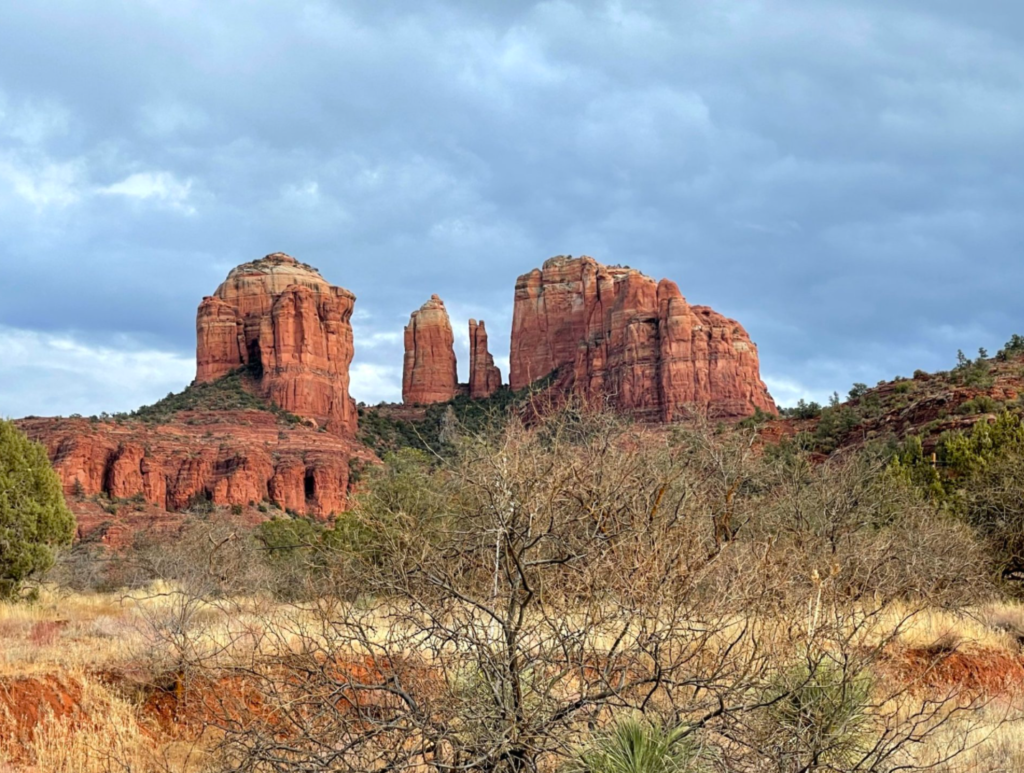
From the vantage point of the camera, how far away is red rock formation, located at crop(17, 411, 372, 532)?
2677 inches

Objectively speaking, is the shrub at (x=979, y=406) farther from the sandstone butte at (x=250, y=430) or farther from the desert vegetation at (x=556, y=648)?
the sandstone butte at (x=250, y=430)

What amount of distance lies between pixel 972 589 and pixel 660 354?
252ft

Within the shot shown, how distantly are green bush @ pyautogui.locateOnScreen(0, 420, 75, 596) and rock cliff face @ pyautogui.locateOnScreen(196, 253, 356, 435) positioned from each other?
70590 mm

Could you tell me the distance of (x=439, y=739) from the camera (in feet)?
16.0

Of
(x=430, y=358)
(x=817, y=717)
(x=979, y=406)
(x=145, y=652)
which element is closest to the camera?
(x=817, y=717)

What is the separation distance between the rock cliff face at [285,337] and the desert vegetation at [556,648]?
248 ft

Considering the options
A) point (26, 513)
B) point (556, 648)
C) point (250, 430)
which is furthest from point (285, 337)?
point (556, 648)

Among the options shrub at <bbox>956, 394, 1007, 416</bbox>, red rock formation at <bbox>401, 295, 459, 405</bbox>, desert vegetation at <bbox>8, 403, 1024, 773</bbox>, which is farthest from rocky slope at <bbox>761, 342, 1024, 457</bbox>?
red rock formation at <bbox>401, 295, 459, 405</bbox>

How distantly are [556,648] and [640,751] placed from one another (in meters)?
0.74

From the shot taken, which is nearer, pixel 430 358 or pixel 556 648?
pixel 556 648

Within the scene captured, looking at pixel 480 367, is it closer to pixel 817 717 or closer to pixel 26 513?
pixel 26 513

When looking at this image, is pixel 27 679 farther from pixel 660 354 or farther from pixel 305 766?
pixel 660 354

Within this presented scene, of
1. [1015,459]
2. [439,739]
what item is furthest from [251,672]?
[1015,459]

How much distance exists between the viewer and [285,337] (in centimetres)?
9306
